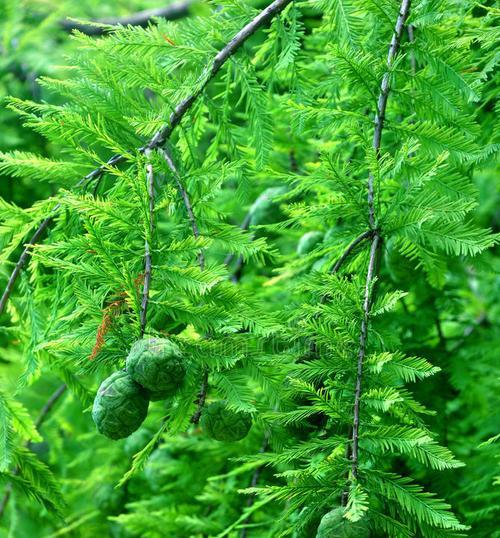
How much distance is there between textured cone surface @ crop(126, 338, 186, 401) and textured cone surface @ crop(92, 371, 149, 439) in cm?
2

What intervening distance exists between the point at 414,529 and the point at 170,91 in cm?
87

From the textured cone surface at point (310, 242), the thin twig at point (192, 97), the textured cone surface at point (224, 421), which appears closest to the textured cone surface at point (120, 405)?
the textured cone surface at point (224, 421)

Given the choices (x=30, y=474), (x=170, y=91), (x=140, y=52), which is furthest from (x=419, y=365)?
(x=30, y=474)

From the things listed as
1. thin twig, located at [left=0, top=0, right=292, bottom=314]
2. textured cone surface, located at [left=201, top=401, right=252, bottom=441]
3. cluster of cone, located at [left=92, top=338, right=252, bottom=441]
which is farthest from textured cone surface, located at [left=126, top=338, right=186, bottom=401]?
thin twig, located at [left=0, top=0, right=292, bottom=314]

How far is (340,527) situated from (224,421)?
272mm

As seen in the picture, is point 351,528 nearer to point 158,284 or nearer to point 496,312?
Result: point 158,284

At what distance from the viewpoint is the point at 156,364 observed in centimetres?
111

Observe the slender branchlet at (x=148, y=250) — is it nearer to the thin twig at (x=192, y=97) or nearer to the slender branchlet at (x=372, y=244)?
the thin twig at (x=192, y=97)

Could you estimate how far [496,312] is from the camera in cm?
290

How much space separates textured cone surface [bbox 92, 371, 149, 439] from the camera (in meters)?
1.16

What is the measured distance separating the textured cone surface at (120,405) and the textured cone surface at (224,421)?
12 cm

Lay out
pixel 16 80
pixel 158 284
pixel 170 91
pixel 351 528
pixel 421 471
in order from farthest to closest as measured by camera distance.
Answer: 1. pixel 16 80
2. pixel 421 471
3. pixel 170 91
4. pixel 158 284
5. pixel 351 528

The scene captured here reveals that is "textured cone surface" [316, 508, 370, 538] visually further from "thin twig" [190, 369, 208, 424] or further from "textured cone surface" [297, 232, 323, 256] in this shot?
"textured cone surface" [297, 232, 323, 256]

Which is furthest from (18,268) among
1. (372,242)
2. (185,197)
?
(372,242)
